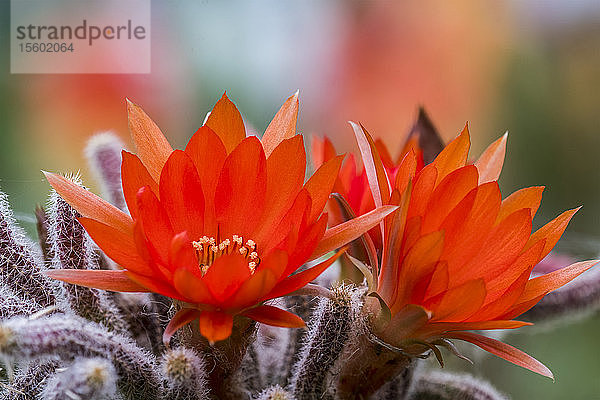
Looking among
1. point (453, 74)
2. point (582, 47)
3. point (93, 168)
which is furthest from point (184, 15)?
point (582, 47)

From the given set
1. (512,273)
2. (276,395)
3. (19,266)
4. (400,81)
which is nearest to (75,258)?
(19,266)

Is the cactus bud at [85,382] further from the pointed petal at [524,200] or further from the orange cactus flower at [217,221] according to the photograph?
the pointed petal at [524,200]

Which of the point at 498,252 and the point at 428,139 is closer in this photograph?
the point at 498,252

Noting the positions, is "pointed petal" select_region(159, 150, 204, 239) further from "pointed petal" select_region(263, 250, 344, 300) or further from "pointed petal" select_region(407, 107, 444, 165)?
"pointed petal" select_region(407, 107, 444, 165)

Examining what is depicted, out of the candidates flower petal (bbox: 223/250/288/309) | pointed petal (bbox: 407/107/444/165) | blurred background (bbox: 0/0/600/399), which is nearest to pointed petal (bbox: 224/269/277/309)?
flower petal (bbox: 223/250/288/309)

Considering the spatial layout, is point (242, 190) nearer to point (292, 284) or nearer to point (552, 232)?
point (292, 284)

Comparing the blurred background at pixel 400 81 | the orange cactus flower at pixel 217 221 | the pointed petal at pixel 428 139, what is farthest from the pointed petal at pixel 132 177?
the blurred background at pixel 400 81
